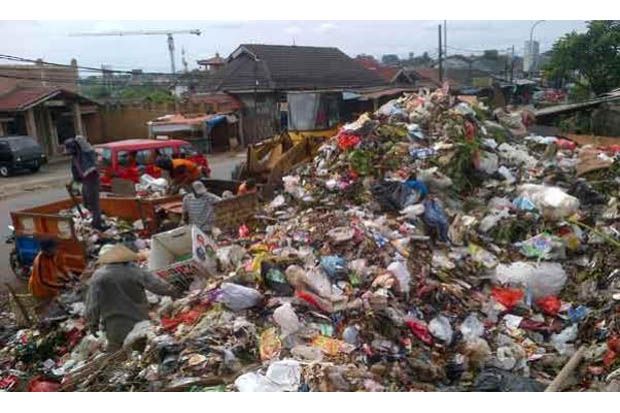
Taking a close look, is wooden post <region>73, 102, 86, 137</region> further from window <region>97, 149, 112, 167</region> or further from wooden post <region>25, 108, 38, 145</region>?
window <region>97, 149, 112, 167</region>

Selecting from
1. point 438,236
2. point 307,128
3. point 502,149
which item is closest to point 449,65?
point 307,128

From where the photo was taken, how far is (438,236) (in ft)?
20.6


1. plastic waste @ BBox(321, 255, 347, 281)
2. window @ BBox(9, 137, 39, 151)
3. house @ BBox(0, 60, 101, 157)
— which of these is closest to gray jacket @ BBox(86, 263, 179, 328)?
plastic waste @ BBox(321, 255, 347, 281)

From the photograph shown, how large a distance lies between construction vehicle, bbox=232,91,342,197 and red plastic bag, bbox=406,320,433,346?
4.50m

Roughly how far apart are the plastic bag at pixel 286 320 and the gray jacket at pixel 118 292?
3.23 feet

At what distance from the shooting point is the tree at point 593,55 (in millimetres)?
18031

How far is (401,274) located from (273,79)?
20196 millimetres

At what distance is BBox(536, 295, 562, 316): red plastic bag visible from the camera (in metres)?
5.31

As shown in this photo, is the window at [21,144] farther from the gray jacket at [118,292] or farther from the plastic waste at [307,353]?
the plastic waste at [307,353]

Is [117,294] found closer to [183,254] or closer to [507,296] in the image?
[183,254]

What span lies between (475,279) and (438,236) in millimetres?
747

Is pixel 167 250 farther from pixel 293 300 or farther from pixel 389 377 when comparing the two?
pixel 389 377

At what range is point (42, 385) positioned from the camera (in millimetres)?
4422

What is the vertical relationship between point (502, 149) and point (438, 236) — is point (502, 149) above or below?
above
